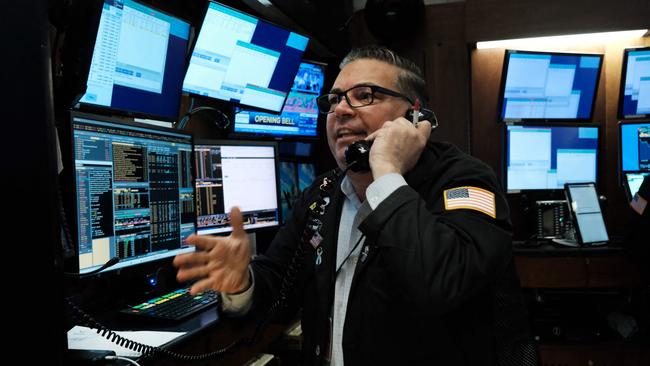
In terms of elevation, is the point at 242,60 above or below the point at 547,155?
above

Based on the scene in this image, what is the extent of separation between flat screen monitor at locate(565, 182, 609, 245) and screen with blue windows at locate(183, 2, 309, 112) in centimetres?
175

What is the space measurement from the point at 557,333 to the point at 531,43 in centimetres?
192

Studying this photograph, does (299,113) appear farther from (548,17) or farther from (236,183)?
(548,17)

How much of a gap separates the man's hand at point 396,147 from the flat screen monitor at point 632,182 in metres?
2.40

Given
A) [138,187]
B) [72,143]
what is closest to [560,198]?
[138,187]

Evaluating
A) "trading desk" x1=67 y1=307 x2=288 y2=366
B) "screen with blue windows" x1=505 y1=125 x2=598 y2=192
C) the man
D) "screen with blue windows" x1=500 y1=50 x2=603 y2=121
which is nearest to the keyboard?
"trading desk" x1=67 y1=307 x2=288 y2=366

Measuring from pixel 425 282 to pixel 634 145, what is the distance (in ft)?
9.15

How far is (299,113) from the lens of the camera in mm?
3197

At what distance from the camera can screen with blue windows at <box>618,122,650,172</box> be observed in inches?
128

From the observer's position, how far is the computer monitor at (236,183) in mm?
2113

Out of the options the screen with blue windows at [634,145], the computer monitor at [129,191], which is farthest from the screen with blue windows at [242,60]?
the screen with blue windows at [634,145]

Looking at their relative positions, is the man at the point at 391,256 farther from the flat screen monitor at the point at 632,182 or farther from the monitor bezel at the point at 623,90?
the monitor bezel at the point at 623,90

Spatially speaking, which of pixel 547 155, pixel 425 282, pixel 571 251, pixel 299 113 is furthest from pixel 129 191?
pixel 547 155

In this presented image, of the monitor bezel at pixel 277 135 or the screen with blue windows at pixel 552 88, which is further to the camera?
the screen with blue windows at pixel 552 88
